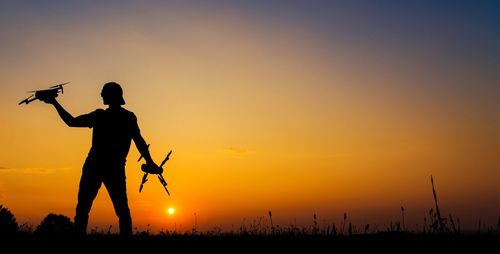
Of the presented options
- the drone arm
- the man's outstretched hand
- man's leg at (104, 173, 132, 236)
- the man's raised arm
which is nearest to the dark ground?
man's leg at (104, 173, 132, 236)

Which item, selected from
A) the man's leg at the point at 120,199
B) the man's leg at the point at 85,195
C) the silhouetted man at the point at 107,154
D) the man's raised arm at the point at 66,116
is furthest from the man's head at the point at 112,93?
the man's leg at the point at 120,199

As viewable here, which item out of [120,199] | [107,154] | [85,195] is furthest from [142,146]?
[85,195]

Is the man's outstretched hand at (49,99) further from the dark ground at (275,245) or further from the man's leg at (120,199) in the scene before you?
the dark ground at (275,245)

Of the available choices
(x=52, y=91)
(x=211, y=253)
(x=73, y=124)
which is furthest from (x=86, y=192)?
(x=211, y=253)

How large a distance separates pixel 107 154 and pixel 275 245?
3432 millimetres

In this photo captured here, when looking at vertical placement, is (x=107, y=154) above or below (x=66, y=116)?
below

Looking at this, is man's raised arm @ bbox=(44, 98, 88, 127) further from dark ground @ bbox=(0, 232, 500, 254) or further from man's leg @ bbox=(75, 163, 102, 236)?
dark ground @ bbox=(0, 232, 500, 254)

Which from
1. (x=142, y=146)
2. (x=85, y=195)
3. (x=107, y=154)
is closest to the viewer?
(x=85, y=195)

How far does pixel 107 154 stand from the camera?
891 cm

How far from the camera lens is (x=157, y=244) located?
355 inches

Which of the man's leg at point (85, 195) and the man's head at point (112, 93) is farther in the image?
the man's head at point (112, 93)

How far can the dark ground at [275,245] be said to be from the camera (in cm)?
765

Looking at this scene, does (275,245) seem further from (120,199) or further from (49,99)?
(49,99)

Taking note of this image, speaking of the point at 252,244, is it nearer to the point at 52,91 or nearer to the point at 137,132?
the point at 137,132
